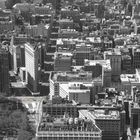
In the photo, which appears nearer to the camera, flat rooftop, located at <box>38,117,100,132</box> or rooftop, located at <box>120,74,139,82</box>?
flat rooftop, located at <box>38,117,100,132</box>

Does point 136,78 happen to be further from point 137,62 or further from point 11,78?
point 11,78

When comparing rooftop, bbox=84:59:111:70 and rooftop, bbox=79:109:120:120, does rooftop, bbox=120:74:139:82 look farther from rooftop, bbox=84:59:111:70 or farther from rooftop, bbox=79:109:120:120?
rooftop, bbox=79:109:120:120

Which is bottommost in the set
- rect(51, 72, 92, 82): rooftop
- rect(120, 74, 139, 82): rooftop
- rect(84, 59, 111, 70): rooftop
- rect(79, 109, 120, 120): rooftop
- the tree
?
rect(120, 74, 139, 82): rooftop

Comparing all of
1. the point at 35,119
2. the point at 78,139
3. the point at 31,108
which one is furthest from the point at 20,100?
the point at 78,139

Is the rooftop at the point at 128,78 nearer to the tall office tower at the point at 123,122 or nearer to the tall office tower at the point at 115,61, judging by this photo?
the tall office tower at the point at 115,61

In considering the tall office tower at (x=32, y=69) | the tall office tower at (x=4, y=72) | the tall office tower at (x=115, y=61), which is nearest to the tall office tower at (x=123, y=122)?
the tall office tower at (x=32, y=69)

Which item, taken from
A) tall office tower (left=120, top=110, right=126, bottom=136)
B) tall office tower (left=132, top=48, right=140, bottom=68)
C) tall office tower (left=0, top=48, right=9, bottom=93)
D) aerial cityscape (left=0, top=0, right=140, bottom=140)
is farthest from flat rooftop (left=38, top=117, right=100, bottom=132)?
tall office tower (left=132, top=48, right=140, bottom=68)
